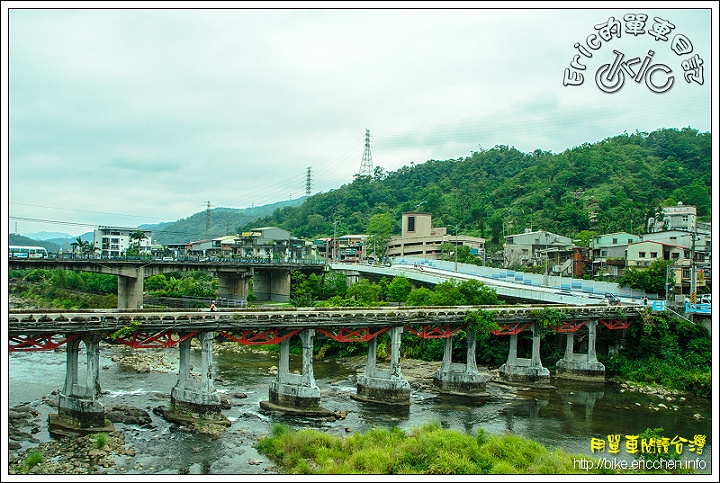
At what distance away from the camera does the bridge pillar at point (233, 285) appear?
9919cm

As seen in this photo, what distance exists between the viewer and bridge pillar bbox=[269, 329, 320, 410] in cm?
4147

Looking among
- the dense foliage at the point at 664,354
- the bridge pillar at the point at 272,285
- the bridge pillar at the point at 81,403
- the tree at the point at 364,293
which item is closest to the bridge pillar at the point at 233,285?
the bridge pillar at the point at 272,285

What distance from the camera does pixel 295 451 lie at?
32156mm

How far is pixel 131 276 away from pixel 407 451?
62435 mm

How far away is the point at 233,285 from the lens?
101312 millimetres

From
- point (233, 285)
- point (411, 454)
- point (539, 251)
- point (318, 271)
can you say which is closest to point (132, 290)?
point (233, 285)

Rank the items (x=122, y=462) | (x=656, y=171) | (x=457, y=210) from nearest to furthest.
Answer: (x=122, y=462) < (x=656, y=171) < (x=457, y=210)

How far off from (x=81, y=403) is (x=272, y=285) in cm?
6882

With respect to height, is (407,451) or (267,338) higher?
(267,338)

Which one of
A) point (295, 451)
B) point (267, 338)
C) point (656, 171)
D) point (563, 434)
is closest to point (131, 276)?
point (267, 338)

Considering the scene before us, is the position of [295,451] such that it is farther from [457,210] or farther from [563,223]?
[457,210]

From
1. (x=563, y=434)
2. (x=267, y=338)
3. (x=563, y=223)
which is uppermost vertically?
(x=563, y=223)

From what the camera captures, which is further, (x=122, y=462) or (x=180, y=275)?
(x=180, y=275)

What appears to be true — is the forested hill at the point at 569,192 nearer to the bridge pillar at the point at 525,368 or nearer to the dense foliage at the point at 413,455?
the bridge pillar at the point at 525,368
